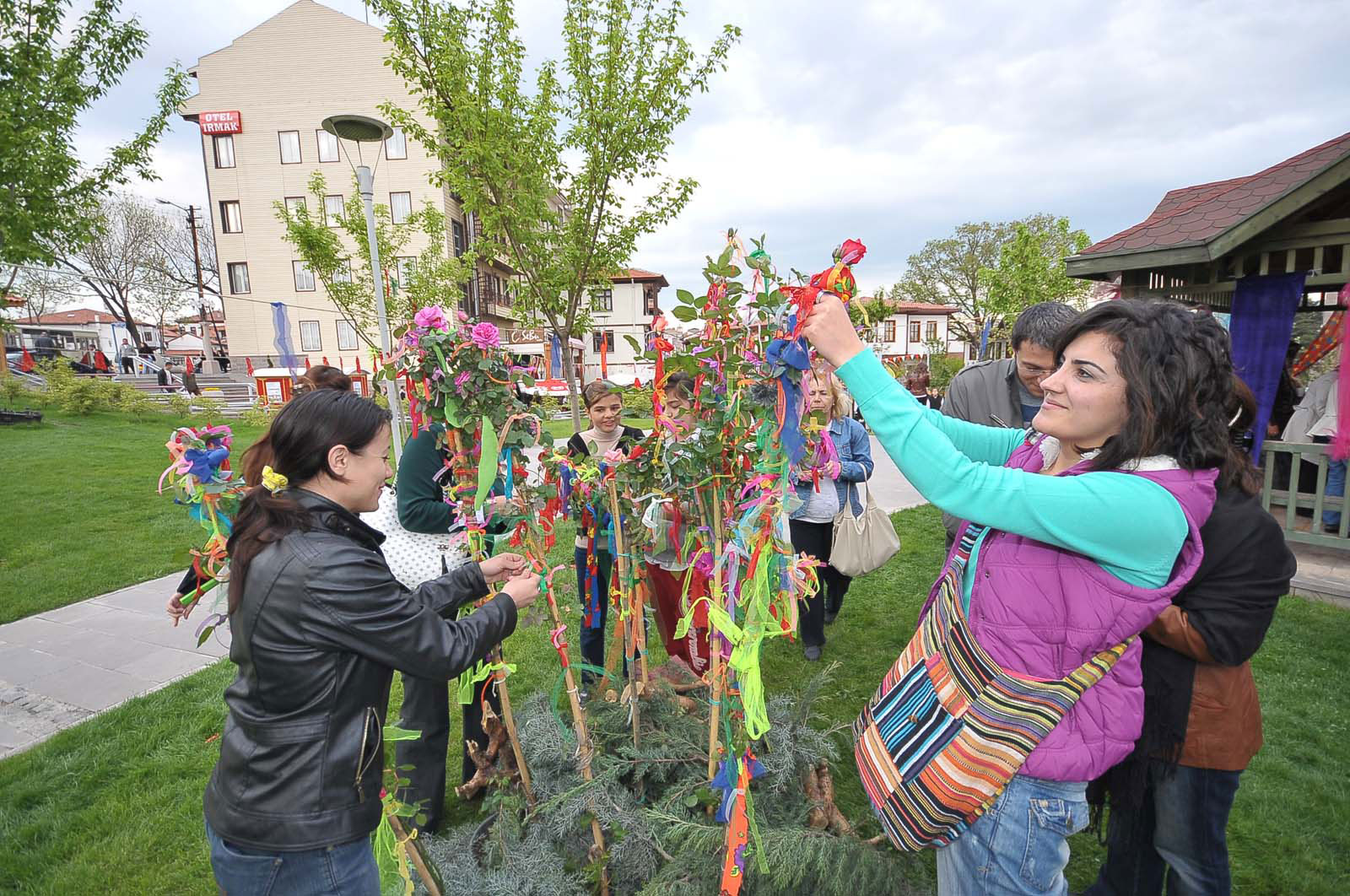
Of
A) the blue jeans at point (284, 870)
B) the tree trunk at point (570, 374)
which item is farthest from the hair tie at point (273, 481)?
the tree trunk at point (570, 374)

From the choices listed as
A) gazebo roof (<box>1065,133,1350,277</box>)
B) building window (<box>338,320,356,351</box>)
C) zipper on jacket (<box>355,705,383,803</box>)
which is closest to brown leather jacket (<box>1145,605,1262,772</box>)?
zipper on jacket (<box>355,705,383,803</box>)

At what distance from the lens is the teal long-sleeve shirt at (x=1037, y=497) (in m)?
1.10

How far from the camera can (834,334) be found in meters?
1.20

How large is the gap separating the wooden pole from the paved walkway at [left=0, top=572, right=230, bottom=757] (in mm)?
2565

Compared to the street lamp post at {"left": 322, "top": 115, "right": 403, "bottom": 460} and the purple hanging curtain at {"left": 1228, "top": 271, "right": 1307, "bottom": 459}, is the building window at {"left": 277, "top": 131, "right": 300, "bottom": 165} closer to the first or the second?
the street lamp post at {"left": 322, "top": 115, "right": 403, "bottom": 460}

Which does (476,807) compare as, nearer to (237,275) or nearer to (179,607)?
(179,607)

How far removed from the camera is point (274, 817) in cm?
131

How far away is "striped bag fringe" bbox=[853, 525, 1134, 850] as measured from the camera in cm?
123

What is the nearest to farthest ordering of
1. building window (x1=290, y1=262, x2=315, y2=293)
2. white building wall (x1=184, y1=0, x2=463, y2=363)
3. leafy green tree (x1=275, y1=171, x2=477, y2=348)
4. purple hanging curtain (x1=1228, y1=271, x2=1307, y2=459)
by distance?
purple hanging curtain (x1=1228, y1=271, x2=1307, y2=459) → leafy green tree (x1=275, y1=171, x2=477, y2=348) → white building wall (x1=184, y1=0, x2=463, y2=363) → building window (x1=290, y1=262, x2=315, y2=293)

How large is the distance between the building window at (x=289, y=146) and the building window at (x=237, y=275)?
4.71 meters

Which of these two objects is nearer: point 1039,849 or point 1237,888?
point 1039,849

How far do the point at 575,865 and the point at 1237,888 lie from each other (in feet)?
7.83

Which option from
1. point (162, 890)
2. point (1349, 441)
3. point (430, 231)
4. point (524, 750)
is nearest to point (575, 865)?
point (524, 750)

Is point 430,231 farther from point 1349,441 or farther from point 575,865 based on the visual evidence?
point 1349,441
